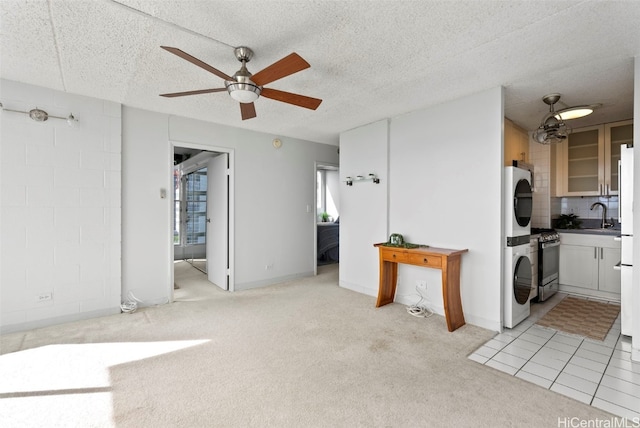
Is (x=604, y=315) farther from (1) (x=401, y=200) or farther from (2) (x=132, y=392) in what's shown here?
(2) (x=132, y=392)

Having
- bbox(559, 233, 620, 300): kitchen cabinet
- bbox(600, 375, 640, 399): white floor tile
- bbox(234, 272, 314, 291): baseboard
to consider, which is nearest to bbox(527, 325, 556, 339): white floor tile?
bbox(600, 375, 640, 399): white floor tile

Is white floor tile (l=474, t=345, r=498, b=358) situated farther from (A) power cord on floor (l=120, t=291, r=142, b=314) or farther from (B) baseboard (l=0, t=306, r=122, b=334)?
(B) baseboard (l=0, t=306, r=122, b=334)

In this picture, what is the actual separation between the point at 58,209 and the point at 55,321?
1191mm

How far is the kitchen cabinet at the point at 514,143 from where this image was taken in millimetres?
3627

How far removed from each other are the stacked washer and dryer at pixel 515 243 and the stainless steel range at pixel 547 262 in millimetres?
749

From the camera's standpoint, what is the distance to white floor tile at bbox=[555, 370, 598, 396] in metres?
1.98

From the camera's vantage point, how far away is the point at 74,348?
2568 mm

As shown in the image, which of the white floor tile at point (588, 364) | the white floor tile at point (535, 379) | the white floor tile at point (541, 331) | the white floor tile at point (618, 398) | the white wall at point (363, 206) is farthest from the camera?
the white wall at point (363, 206)

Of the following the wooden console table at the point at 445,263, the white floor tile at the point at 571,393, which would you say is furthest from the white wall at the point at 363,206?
the white floor tile at the point at 571,393

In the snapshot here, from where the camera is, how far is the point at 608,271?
381cm

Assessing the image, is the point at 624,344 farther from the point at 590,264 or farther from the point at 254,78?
the point at 254,78

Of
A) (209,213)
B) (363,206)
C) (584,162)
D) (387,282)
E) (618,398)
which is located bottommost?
(618,398)

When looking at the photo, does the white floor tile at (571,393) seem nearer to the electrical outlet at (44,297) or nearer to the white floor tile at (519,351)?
the white floor tile at (519,351)

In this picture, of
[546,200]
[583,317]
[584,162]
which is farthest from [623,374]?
[584,162]
